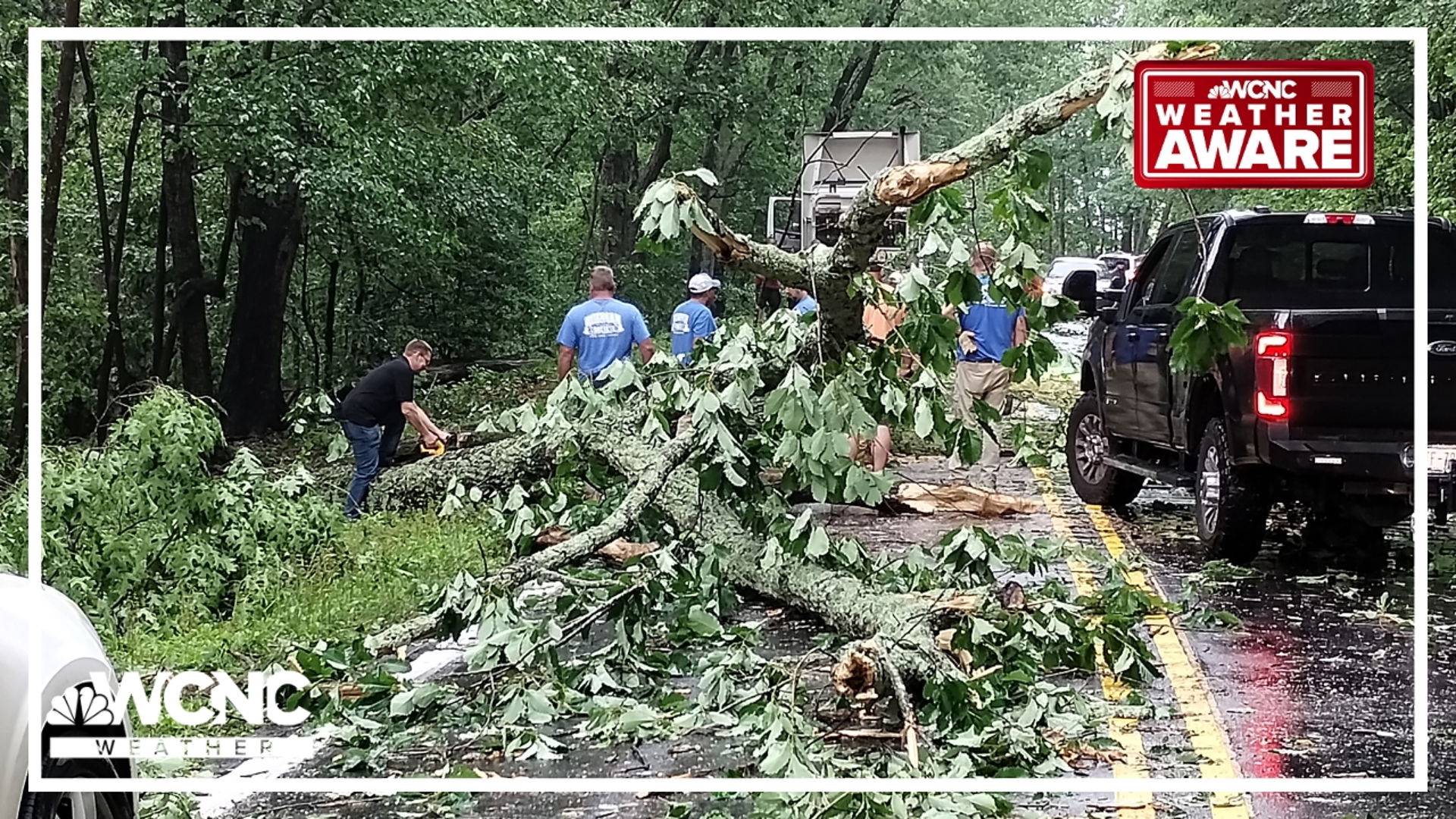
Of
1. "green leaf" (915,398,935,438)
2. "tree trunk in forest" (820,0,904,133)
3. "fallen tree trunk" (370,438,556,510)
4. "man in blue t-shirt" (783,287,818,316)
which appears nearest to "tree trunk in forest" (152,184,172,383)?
"fallen tree trunk" (370,438,556,510)

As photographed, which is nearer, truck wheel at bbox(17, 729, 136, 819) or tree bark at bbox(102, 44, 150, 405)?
truck wheel at bbox(17, 729, 136, 819)

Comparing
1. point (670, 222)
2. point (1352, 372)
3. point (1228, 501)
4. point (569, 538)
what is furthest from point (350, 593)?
point (1352, 372)

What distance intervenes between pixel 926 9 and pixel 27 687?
116 inches

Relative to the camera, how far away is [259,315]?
360 centimetres

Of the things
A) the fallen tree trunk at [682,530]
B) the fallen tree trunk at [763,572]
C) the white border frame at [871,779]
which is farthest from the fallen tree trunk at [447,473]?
the white border frame at [871,779]

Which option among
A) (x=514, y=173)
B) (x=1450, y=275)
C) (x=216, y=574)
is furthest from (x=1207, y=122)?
(x=216, y=574)

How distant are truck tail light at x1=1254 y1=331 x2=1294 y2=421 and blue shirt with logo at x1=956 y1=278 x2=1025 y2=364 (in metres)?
0.58

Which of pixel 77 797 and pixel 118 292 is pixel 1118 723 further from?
pixel 118 292

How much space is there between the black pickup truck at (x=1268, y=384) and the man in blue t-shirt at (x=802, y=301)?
0.68 meters

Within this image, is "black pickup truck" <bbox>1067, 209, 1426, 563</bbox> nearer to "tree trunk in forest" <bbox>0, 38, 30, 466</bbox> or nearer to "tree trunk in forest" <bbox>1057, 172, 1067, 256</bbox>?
"tree trunk in forest" <bbox>1057, 172, 1067, 256</bbox>

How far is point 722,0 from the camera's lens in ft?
15.6

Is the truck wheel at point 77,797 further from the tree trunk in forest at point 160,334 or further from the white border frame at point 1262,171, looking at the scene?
the white border frame at point 1262,171

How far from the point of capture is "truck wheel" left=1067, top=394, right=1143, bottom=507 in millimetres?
4027

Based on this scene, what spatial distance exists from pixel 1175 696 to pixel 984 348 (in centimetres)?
101
